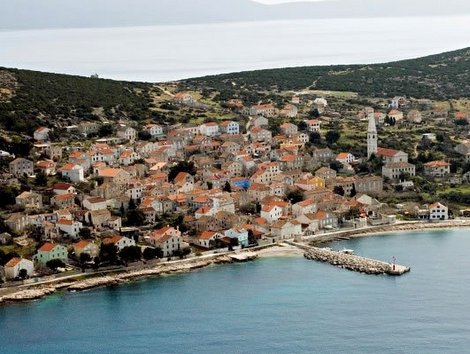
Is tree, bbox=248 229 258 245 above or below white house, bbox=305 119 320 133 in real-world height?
Answer: below

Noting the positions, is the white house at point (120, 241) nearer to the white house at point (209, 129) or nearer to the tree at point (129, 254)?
the tree at point (129, 254)

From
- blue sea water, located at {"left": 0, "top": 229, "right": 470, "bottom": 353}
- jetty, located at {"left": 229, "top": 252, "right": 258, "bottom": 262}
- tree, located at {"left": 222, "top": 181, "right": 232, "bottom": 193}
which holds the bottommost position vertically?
blue sea water, located at {"left": 0, "top": 229, "right": 470, "bottom": 353}

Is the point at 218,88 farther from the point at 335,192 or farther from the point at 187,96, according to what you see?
the point at 335,192

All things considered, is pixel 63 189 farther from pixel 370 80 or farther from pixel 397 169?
pixel 370 80

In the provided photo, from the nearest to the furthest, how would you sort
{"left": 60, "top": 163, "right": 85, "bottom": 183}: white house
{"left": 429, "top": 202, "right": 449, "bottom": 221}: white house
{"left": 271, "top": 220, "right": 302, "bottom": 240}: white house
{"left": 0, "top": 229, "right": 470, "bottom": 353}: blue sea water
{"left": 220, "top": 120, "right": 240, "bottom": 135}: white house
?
{"left": 0, "top": 229, "right": 470, "bottom": 353}: blue sea water
{"left": 271, "top": 220, "right": 302, "bottom": 240}: white house
{"left": 429, "top": 202, "right": 449, "bottom": 221}: white house
{"left": 60, "top": 163, "right": 85, "bottom": 183}: white house
{"left": 220, "top": 120, "right": 240, "bottom": 135}: white house

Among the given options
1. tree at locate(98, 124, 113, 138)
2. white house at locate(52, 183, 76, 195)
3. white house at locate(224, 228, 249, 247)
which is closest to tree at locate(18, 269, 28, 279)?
white house at locate(224, 228, 249, 247)

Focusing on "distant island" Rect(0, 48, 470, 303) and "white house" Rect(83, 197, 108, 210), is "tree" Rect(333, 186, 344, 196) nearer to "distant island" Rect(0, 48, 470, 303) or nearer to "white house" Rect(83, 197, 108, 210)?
"distant island" Rect(0, 48, 470, 303)

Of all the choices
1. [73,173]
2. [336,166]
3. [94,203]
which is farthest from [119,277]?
[336,166]
